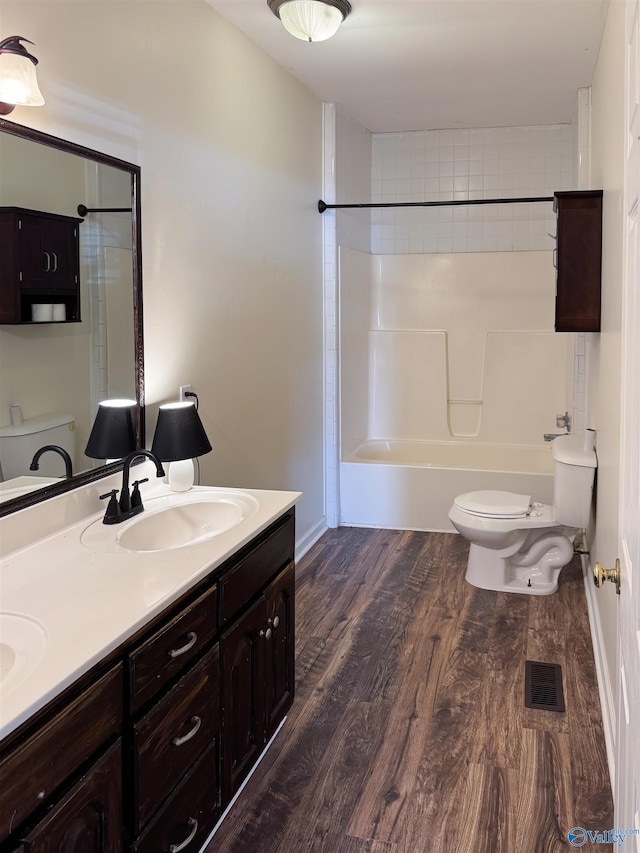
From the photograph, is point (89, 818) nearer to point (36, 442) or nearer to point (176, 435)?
point (36, 442)

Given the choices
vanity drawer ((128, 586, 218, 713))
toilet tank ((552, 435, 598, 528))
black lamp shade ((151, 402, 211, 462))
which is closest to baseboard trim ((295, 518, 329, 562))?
toilet tank ((552, 435, 598, 528))

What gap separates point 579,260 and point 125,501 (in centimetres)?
212

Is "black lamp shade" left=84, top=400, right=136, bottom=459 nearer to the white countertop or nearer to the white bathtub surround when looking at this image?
the white countertop

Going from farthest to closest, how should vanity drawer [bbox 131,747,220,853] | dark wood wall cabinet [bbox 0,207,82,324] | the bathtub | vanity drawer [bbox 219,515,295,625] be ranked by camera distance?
the bathtub < vanity drawer [bbox 219,515,295,625] < dark wood wall cabinet [bbox 0,207,82,324] < vanity drawer [bbox 131,747,220,853]

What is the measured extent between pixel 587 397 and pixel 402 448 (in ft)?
5.13

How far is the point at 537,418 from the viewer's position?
519 centimetres

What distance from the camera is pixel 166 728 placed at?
163 cm

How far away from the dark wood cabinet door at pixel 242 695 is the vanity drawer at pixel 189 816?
69 millimetres

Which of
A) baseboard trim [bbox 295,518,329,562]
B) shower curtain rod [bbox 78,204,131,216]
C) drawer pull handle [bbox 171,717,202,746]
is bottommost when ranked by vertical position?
baseboard trim [bbox 295,518,329,562]

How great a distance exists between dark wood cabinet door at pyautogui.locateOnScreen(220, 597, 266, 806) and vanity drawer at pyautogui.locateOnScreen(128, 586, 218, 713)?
13 centimetres

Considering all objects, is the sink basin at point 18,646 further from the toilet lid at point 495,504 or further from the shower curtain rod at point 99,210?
the toilet lid at point 495,504

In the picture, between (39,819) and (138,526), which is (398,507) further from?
(39,819)

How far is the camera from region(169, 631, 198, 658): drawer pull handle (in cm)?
166

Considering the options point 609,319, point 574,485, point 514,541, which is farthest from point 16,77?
point 514,541
